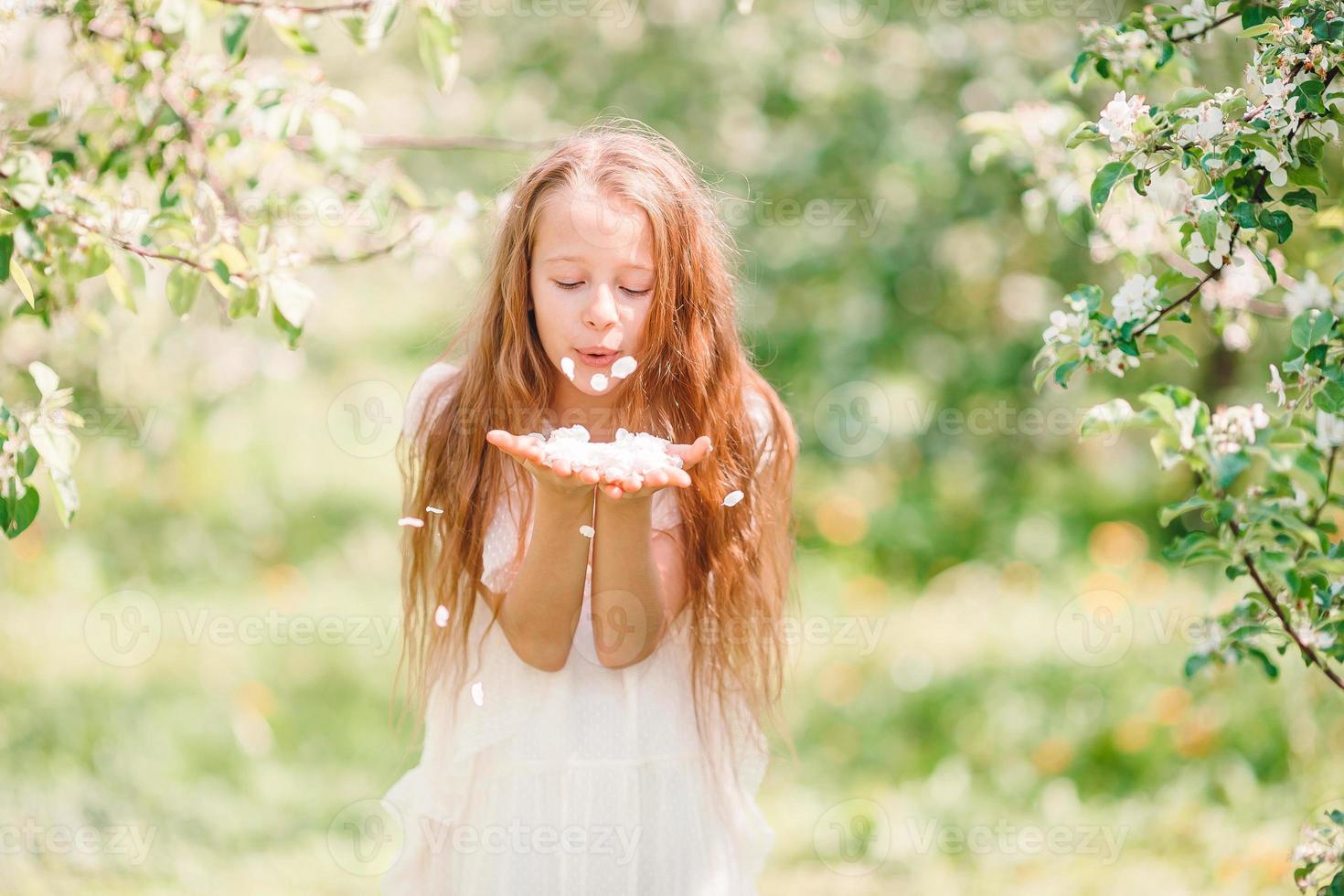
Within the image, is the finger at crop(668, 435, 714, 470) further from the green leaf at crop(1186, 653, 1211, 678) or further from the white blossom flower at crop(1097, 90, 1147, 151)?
the green leaf at crop(1186, 653, 1211, 678)

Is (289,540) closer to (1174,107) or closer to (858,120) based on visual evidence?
(858,120)

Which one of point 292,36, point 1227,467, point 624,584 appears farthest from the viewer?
point 292,36

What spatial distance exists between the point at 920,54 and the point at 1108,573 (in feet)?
5.89

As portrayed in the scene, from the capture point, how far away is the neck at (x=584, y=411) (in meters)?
1.80

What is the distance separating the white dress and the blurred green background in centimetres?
97

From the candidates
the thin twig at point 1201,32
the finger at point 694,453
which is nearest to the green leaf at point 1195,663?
the finger at point 694,453

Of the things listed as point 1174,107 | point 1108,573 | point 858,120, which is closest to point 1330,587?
point 1174,107

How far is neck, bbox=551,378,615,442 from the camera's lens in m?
1.80

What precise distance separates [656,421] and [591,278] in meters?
0.25

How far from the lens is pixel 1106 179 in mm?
1574

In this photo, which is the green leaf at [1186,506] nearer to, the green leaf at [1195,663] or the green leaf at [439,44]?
the green leaf at [1195,663]

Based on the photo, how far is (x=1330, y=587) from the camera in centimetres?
170

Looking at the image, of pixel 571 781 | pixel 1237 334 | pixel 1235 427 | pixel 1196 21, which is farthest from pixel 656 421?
pixel 1237 334

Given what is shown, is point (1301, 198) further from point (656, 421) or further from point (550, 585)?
point (550, 585)
